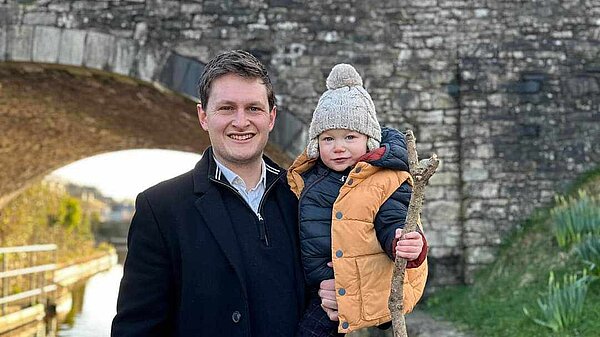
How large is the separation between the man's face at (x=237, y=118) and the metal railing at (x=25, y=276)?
25.2ft

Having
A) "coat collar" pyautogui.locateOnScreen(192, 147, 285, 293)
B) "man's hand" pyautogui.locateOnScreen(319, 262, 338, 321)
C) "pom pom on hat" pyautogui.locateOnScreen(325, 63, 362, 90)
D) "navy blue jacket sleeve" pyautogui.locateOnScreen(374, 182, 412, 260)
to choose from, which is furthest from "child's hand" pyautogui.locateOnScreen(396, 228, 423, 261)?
"pom pom on hat" pyautogui.locateOnScreen(325, 63, 362, 90)

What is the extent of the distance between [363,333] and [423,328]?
101 centimetres

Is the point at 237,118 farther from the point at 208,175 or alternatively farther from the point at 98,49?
the point at 98,49

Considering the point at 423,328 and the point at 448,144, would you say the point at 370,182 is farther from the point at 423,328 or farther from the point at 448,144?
the point at 448,144

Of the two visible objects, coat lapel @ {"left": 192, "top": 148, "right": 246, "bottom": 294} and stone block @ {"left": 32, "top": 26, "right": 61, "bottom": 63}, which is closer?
coat lapel @ {"left": 192, "top": 148, "right": 246, "bottom": 294}

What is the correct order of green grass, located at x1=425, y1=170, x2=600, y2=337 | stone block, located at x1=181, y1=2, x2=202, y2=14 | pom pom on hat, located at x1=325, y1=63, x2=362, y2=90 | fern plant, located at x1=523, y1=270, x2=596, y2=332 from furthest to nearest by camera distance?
stone block, located at x1=181, y1=2, x2=202, y2=14 < green grass, located at x1=425, y1=170, x2=600, y2=337 < fern plant, located at x1=523, y1=270, x2=596, y2=332 < pom pom on hat, located at x1=325, y1=63, x2=362, y2=90

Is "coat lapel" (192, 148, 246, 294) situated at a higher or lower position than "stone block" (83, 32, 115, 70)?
lower

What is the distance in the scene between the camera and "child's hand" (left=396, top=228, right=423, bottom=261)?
6.73 ft

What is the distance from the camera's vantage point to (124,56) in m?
7.11

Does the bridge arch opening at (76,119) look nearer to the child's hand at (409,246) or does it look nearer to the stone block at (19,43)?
the stone block at (19,43)

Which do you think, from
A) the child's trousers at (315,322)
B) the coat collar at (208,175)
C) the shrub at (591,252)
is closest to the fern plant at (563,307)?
the shrub at (591,252)

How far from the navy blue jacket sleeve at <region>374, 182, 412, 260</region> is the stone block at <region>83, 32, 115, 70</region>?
17.5ft

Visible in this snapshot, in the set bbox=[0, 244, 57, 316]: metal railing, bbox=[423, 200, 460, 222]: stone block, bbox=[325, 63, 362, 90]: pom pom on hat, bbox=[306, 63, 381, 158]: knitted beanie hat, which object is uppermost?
bbox=[325, 63, 362, 90]: pom pom on hat

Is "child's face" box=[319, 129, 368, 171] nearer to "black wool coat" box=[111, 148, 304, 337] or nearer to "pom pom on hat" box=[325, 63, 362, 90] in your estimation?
"pom pom on hat" box=[325, 63, 362, 90]
